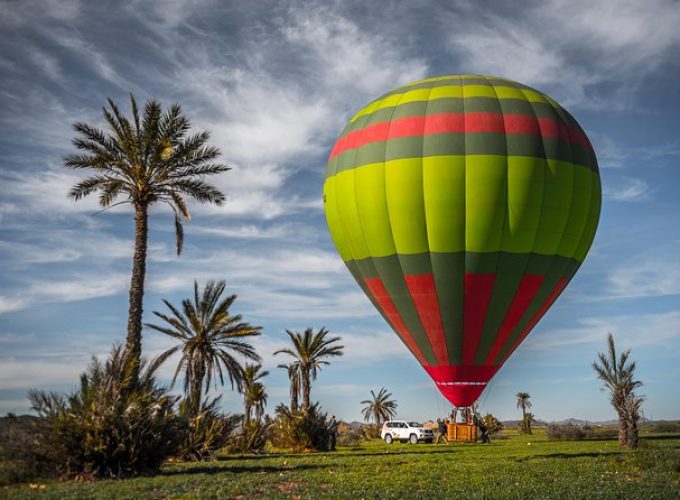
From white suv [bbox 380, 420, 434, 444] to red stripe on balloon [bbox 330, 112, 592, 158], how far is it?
26399 mm

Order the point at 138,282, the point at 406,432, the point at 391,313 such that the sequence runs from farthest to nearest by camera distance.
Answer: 1. the point at 406,432
2. the point at 391,313
3. the point at 138,282

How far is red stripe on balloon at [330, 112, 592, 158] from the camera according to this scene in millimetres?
28438

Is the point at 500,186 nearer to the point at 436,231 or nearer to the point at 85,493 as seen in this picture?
the point at 436,231

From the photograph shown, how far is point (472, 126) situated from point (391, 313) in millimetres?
9080

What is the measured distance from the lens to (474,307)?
2859 cm

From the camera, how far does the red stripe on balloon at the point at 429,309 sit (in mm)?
29000

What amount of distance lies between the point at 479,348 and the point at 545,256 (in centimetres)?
487

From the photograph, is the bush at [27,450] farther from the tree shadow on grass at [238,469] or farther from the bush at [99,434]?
the tree shadow on grass at [238,469]

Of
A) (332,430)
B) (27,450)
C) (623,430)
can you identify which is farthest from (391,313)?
(27,450)

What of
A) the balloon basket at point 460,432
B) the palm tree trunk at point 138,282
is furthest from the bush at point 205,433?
the balloon basket at point 460,432

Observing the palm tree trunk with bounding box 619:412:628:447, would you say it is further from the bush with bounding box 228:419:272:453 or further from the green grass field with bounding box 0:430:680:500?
the bush with bounding box 228:419:272:453

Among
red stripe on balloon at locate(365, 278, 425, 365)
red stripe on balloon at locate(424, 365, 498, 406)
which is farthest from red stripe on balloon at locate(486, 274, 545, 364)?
red stripe on balloon at locate(365, 278, 425, 365)

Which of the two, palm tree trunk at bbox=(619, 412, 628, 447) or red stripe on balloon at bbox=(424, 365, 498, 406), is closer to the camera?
red stripe on balloon at bbox=(424, 365, 498, 406)

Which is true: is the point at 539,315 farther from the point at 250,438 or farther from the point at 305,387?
the point at 305,387
